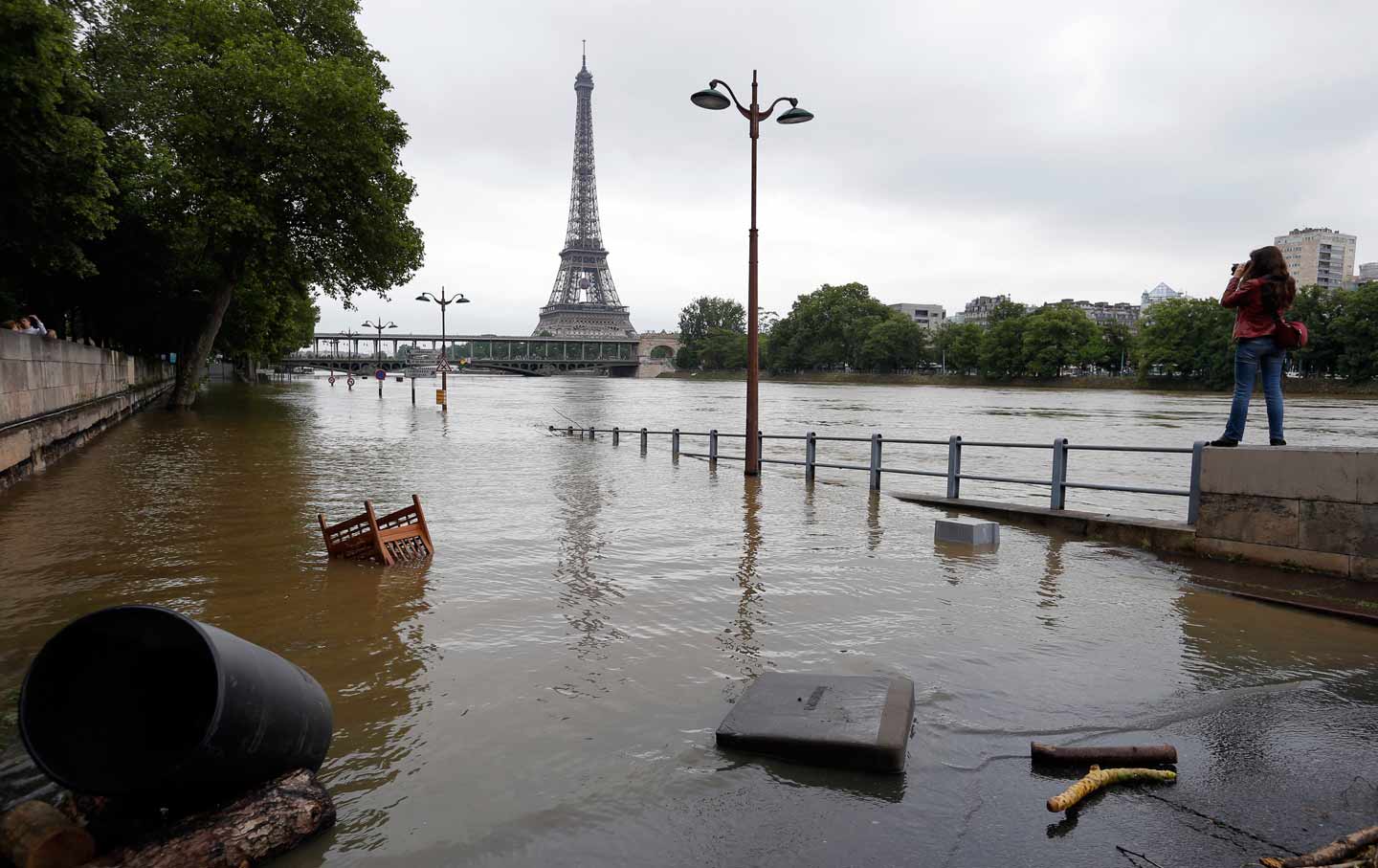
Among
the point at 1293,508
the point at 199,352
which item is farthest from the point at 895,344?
the point at 1293,508

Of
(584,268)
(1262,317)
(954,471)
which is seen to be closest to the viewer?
(1262,317)

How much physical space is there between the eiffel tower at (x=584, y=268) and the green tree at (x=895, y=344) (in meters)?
57.5

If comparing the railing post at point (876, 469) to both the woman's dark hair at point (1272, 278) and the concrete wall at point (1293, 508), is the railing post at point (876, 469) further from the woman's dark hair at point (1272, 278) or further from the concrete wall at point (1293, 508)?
the woman's dark hair at point (1272, 278)

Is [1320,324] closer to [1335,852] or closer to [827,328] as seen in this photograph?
→ [827,328]

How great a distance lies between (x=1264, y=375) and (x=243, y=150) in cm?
3400

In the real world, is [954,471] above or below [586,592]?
above

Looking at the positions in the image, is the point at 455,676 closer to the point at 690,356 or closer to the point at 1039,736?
the point at 1039,736

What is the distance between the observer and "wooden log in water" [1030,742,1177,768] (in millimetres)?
3955

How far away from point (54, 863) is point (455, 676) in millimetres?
2394

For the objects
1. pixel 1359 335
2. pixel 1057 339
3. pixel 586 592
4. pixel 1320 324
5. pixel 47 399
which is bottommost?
pixel 586 592

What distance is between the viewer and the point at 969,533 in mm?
9867

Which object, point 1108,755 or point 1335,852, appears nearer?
point 1335,852

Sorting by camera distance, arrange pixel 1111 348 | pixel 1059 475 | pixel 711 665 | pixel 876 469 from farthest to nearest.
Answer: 1. pixel 1111 348
2. pixel 876 469
3. pixel 1059 475
4. pixel 711 665

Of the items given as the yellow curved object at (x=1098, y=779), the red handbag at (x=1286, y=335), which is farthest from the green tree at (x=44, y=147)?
the red handbag at (x=1286, y=335)
